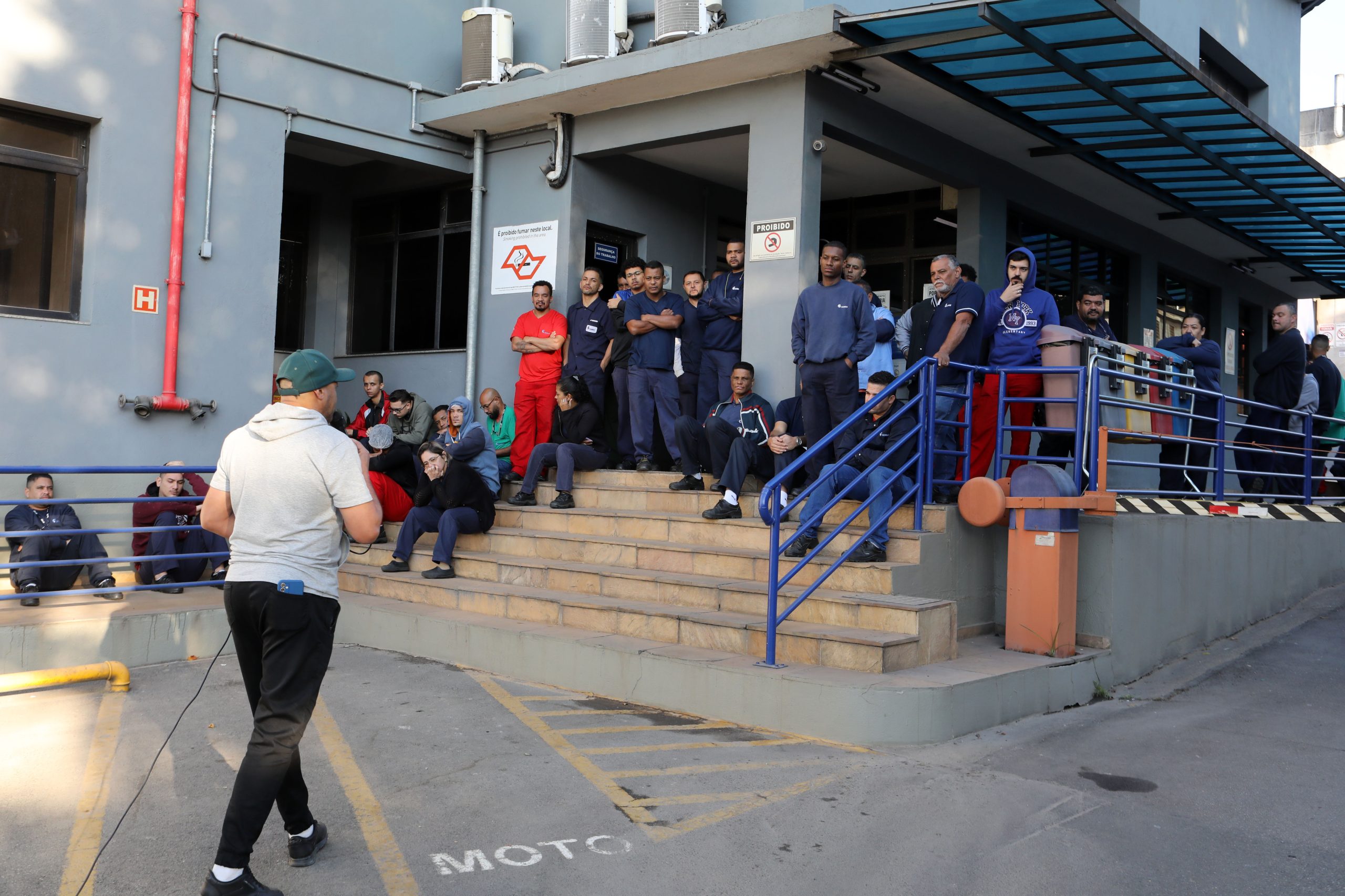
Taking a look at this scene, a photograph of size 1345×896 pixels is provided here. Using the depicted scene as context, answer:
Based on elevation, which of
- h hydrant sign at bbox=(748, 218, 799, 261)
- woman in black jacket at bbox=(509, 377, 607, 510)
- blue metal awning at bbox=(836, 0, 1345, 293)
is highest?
blue metal awning at bbox=(836, 0, 1345, 293)

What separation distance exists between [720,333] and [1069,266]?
18.6ft

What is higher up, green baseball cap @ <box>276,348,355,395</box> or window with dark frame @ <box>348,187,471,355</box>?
window with dark frame @ <box>348,187,471,355</box>

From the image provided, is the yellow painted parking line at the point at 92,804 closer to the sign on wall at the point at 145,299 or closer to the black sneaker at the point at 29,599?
the black sneaker at the point at 29,599

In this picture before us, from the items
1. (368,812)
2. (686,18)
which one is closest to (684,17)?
(686,18)

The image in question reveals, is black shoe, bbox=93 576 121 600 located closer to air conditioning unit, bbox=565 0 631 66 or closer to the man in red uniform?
the man in red uniform

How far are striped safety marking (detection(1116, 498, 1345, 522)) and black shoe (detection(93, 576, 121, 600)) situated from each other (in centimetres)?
758

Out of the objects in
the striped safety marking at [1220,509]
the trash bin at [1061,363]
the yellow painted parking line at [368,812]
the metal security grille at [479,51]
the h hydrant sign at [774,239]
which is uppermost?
the metal security grille at [479,51]

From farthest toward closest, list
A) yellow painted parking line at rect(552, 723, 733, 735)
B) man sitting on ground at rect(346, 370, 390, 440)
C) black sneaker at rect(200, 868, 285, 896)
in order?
man sitting on ground at rect(346, 370, 390, 440) → yellow painted parking line at rect(552, 723, 733, 735) → black sneaker at rect(200, 868, 285, 896)

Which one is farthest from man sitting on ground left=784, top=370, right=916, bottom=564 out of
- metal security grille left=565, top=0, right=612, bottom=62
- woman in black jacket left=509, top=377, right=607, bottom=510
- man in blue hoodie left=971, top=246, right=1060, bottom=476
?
metal security grille left=565, top=0, right=612, bottom=62

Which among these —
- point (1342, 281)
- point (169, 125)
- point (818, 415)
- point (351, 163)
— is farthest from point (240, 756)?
point (1342, 281)

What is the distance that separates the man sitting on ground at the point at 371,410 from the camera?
11.6 metres

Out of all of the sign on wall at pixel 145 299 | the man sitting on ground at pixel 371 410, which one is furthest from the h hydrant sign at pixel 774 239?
the sign on wall at pixel 145 299

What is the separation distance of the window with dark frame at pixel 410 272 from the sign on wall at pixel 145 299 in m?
3.41

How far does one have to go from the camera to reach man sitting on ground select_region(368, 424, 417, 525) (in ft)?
33.0
